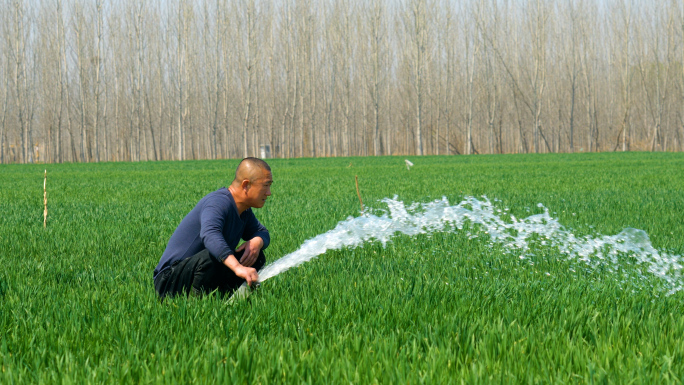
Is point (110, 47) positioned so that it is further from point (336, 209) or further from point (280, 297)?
point (280, 297)

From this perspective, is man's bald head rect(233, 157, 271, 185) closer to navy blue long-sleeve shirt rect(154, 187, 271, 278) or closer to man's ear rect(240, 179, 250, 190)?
man's ear rect(240, 179, 250, 190)

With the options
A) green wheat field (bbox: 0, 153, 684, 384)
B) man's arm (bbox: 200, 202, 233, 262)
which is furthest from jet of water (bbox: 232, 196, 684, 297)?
Result: man's arm (bbox: 200, 202, 233, 262)

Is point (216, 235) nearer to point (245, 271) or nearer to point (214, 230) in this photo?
point (214, 230)

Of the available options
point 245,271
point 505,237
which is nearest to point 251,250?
point 245,271

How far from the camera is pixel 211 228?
10.9 feet

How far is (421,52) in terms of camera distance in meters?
51.1

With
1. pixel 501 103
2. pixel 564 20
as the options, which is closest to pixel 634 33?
pixel 564 20

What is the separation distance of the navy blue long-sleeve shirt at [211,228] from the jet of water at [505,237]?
1.13 ft

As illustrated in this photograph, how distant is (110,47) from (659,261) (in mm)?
52643

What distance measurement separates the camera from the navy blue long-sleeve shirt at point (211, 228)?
10.9ft

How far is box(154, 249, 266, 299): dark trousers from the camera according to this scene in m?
3.48

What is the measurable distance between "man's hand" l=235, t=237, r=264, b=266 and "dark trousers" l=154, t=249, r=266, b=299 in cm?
5

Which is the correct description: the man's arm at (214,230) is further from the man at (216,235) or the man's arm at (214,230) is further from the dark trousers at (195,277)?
the dark trousers at (195,277)

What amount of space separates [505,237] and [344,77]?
161ft
